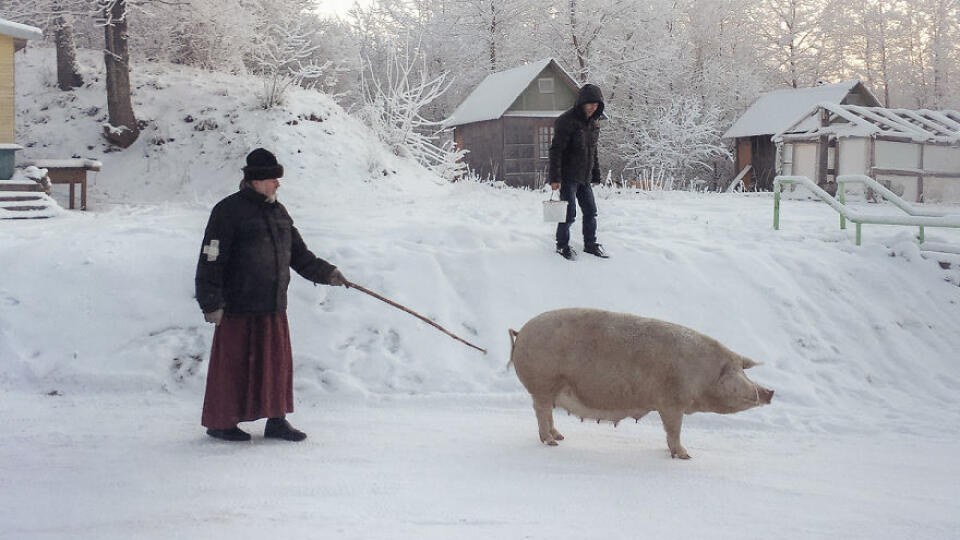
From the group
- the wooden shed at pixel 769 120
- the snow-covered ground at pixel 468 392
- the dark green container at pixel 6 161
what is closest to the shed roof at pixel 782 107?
the wooden shed at pixel 769 120

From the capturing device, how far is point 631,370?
5219mm

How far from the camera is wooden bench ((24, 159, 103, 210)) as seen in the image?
1568 centimetres

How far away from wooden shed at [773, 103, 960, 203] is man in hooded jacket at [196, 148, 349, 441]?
19625mm

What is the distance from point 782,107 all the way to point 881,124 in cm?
813

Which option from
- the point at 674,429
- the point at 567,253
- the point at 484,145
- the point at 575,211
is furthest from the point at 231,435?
the point at 484,145

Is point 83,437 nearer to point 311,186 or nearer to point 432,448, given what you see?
point 432,448

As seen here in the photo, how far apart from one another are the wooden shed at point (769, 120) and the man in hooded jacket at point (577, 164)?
71.6ft

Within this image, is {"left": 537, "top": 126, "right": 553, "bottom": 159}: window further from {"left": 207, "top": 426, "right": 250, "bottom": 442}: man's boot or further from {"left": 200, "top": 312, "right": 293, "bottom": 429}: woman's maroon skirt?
{"left": 207, "top": 426, "right": 250, "bottom": 442}: man's boot

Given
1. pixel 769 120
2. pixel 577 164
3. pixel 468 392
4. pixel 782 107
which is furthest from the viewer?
pixel 782 107

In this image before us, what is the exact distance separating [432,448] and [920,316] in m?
5.79

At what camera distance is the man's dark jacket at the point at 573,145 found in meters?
9.00

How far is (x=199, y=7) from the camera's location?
19.7 metres

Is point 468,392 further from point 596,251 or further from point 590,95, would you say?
point 590,95

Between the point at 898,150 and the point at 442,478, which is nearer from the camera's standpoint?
the point at 442,478
